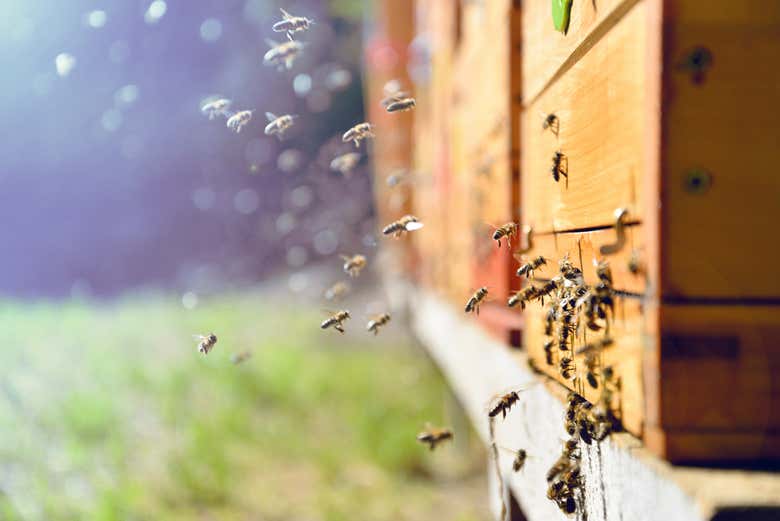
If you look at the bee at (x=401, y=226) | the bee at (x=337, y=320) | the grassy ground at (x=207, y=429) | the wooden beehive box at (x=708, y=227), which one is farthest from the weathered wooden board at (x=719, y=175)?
the grassy ground at (x=207, y=429)

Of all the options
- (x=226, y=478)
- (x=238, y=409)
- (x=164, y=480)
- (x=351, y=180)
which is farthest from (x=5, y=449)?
(x=351, y=180)

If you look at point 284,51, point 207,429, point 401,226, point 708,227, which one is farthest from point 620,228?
point 207,429

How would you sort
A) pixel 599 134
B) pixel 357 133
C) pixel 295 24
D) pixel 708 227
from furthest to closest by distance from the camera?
pixel 357 133, pixel 295 24, pixel 599 134, pixel 708 227

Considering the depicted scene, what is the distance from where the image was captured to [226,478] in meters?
4.50

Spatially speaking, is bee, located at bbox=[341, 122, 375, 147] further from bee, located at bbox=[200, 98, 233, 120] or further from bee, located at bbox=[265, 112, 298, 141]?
bee, located at bbox=[200, 98, 233, 120]

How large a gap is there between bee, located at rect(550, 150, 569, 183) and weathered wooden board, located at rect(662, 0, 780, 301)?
480mm

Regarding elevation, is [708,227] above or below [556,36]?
below

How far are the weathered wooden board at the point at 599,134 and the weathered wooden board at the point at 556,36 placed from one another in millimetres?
20

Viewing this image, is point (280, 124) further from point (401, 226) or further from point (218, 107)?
point (401, 226)

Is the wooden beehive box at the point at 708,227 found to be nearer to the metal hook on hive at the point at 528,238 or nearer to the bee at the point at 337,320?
the metal hook on hive at the point at 528,238

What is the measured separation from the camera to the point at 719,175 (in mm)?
1044

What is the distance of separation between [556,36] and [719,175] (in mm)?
693

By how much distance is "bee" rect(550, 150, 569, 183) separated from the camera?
1527mm


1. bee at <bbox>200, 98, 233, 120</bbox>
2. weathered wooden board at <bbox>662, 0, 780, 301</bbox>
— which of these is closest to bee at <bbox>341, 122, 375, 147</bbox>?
bee at <bbox>200, 98, 233, 120</bbox>
